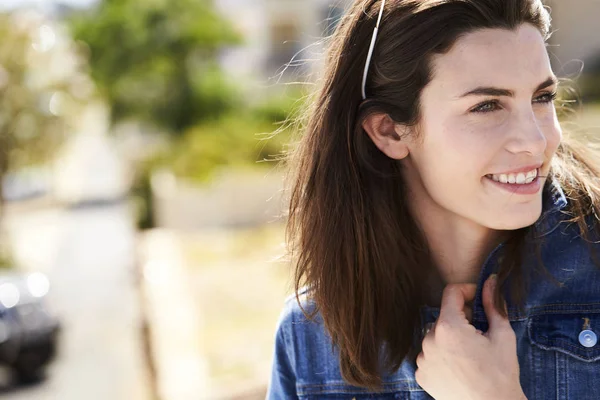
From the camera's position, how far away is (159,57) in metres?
22.0

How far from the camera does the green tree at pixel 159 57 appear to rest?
21797mm

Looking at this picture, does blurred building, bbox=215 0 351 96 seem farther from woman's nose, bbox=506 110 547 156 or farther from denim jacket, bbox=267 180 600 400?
woman's nose, bbox=506 110 547 156

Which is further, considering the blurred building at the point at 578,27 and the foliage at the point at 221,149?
the foliage at the point at 221,149

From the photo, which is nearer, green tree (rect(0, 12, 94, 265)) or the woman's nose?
the woman's nose

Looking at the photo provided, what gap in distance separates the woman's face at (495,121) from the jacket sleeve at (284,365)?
533 mm

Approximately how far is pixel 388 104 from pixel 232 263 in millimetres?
10349

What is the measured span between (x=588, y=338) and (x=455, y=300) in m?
0.27

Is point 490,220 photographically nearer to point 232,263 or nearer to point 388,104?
point 388,104

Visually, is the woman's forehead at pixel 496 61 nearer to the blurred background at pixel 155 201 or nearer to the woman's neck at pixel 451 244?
the woman's neck at pixel 451 244

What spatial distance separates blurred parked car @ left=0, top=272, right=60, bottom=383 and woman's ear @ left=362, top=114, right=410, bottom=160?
8.97 m

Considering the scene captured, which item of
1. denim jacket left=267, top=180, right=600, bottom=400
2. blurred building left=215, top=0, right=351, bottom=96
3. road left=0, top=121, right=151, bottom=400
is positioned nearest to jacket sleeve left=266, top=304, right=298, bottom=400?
denim jacket left=267, top=180, right=600, bottom=400

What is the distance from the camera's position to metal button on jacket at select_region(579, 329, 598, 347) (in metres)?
1.55

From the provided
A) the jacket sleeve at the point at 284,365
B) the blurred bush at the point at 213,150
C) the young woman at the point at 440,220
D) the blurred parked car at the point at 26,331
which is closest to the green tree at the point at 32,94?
the blurred bush at the point at 213,150

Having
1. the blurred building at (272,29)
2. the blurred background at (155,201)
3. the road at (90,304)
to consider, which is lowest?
the road at (90,304)
